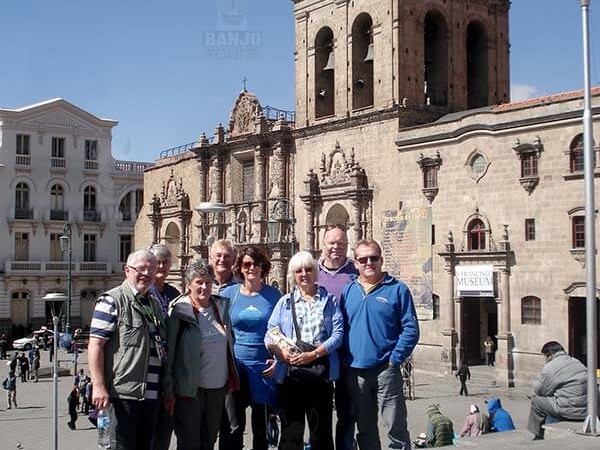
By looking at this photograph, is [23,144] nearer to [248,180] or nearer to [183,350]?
[248,180]

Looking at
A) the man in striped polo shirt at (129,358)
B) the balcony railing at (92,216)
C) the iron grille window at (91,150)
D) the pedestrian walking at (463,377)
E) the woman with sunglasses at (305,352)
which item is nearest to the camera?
the man in striped polo shirt at (129,358)

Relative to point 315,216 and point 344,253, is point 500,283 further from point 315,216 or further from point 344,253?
point 344,253

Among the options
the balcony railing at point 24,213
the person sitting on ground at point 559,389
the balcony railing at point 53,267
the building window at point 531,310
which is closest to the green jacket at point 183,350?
the person sitting on ground at point 559,389

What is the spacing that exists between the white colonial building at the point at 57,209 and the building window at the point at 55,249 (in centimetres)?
6

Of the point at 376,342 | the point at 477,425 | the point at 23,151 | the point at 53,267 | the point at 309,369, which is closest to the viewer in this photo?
the point at 309,369

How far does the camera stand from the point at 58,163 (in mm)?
50938

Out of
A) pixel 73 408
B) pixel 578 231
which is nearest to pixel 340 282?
pixel 73 408

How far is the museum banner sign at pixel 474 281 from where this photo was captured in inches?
1070

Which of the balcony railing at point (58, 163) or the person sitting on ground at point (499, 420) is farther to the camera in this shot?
the balcony railing at point (58, 163)

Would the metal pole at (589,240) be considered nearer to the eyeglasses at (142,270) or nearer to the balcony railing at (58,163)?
the eyeglasses at (142,270)

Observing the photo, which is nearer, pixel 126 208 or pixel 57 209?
pixel 57 209

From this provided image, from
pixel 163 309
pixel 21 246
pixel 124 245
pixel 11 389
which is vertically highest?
pixel 124 245

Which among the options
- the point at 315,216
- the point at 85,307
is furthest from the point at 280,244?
the point at 85,307

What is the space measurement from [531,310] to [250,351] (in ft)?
66.6
